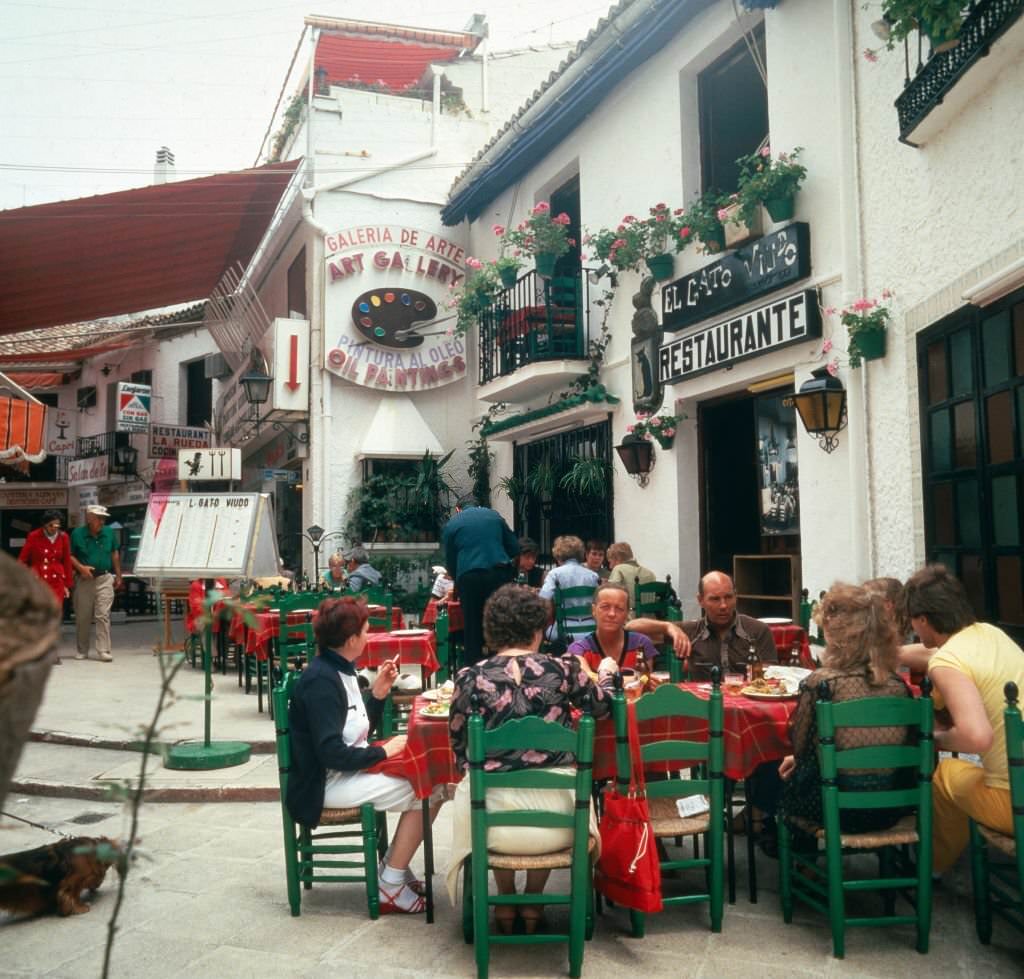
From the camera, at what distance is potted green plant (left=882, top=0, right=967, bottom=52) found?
15.4 feet

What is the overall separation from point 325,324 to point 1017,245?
34.1 feet

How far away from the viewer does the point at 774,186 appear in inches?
303

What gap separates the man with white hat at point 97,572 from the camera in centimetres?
1219

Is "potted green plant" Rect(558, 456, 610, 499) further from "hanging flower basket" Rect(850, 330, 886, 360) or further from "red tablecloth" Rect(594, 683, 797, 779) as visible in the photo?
"red tablecloth" Rect(594, 683, 797, 779)

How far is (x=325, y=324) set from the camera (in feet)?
45.4

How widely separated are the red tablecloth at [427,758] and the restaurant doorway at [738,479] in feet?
18.4

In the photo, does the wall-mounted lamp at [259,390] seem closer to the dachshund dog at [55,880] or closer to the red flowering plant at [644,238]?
the red flowering plant at [644,238]

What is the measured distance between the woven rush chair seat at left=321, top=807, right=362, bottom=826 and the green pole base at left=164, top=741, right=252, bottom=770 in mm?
2728

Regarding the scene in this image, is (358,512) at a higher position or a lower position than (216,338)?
lower

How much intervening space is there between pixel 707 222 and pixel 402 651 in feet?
14.5

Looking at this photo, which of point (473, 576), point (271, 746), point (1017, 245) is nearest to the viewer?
point (1017, 245)

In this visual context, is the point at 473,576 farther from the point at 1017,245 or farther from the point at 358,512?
the point at 358,512

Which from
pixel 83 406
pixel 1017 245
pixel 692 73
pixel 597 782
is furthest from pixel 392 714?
pixel 83 406

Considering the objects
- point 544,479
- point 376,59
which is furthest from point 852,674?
point 376,59
